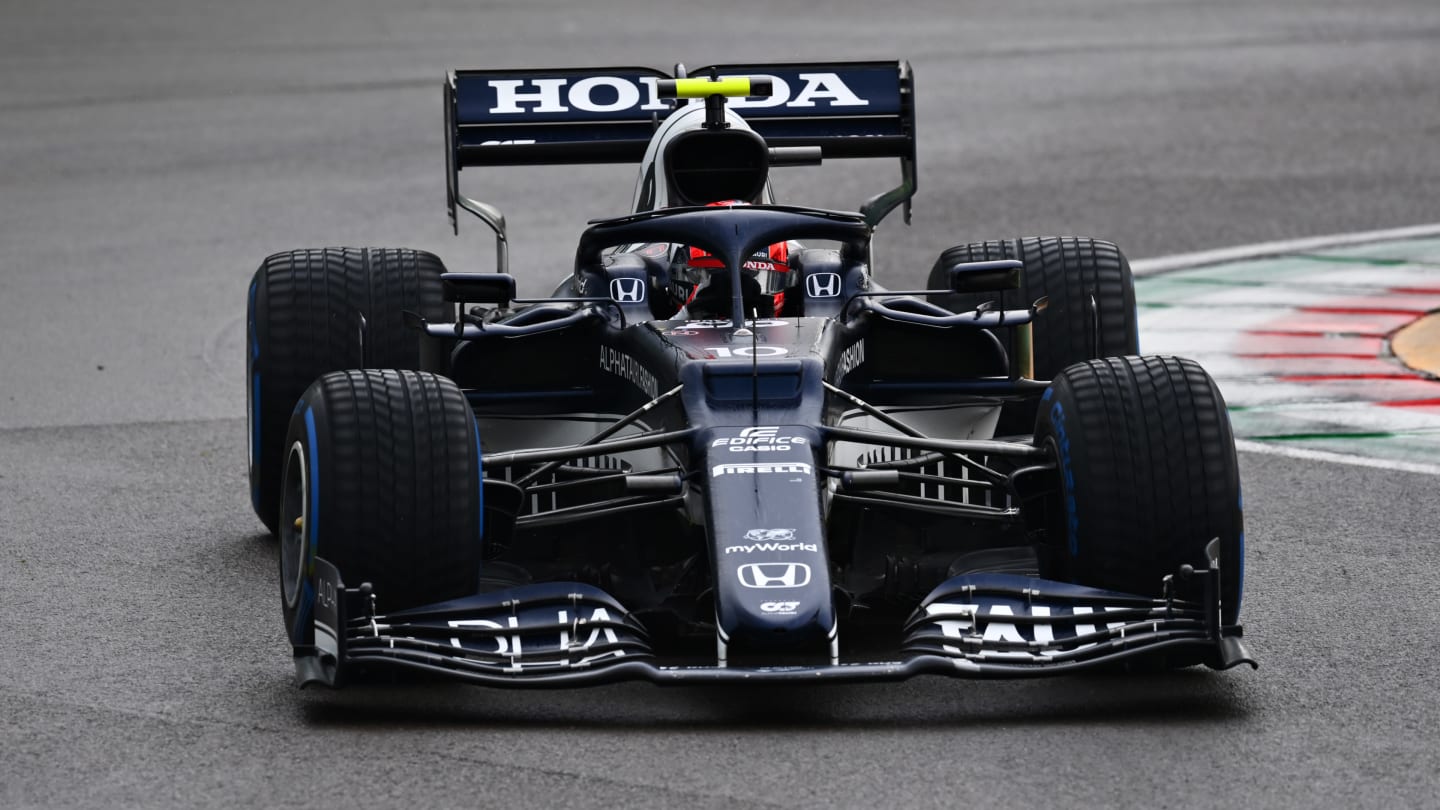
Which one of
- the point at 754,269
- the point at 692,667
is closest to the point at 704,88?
the point at 754,269

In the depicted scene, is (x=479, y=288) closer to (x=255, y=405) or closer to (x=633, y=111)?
(x=255, y=405)

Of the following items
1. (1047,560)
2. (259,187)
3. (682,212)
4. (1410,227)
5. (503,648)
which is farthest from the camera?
(259,187)

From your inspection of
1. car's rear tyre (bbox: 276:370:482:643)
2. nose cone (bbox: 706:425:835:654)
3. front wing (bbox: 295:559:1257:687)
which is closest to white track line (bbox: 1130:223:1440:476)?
nose cone (bbox: 706:425:835:654)

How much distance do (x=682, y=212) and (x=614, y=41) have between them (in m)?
17.1

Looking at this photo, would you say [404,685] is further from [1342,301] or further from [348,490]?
[1342,301]

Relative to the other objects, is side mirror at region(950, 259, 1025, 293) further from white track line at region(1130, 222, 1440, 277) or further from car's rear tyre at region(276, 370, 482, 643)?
white track line at region(1130, 222, 1440, 277)

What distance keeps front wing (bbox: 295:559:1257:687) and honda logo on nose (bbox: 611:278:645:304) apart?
164 cm

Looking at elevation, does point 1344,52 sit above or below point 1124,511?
above

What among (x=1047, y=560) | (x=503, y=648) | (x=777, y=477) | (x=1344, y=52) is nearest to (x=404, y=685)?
(x=503, y=648)

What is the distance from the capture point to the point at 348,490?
20.1 feet

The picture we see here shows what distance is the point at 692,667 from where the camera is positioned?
604 cm

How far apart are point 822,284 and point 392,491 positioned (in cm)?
216

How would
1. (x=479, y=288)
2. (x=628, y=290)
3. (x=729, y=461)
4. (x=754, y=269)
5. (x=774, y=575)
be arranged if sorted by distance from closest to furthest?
(x=774, y=575)
(x=729, y=461)
(x=479, y=288)
(x=628, y=290)
(x=754, y=269)

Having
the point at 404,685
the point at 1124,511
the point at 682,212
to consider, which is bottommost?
the point at 404,685
